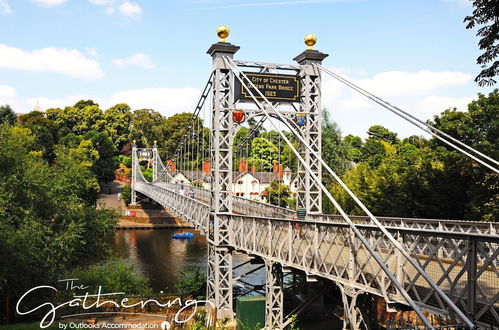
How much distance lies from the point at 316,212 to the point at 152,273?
17297 millimetres

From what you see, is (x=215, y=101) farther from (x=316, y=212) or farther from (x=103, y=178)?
(x=103, y=178)

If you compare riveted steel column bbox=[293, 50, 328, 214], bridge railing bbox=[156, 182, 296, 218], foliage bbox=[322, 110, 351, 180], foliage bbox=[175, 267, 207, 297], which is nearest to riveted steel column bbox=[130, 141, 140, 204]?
foliage bbox=[322, 110, 351, 180]

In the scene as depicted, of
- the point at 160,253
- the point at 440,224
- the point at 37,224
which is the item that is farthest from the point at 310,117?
the point at 160,253

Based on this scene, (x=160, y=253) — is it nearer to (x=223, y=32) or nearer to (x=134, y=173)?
(x=223, y=32)

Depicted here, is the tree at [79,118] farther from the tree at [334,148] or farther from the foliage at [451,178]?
the foliage at [451,178]

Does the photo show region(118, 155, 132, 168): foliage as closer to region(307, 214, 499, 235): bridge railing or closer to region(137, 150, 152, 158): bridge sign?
region(137, 150, 152, 158): bridge sign

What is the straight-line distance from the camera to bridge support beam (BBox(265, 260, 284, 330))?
604 inches

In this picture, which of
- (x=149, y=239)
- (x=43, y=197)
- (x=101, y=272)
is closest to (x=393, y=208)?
(x=101, y=272)

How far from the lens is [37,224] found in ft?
64.6

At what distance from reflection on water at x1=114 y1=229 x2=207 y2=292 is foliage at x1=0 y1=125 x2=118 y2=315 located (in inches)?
239

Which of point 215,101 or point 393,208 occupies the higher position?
point 215,101

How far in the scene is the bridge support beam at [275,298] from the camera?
15.4 meters

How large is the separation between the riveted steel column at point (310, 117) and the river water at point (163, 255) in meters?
10.2

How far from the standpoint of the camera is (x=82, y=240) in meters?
22.8
